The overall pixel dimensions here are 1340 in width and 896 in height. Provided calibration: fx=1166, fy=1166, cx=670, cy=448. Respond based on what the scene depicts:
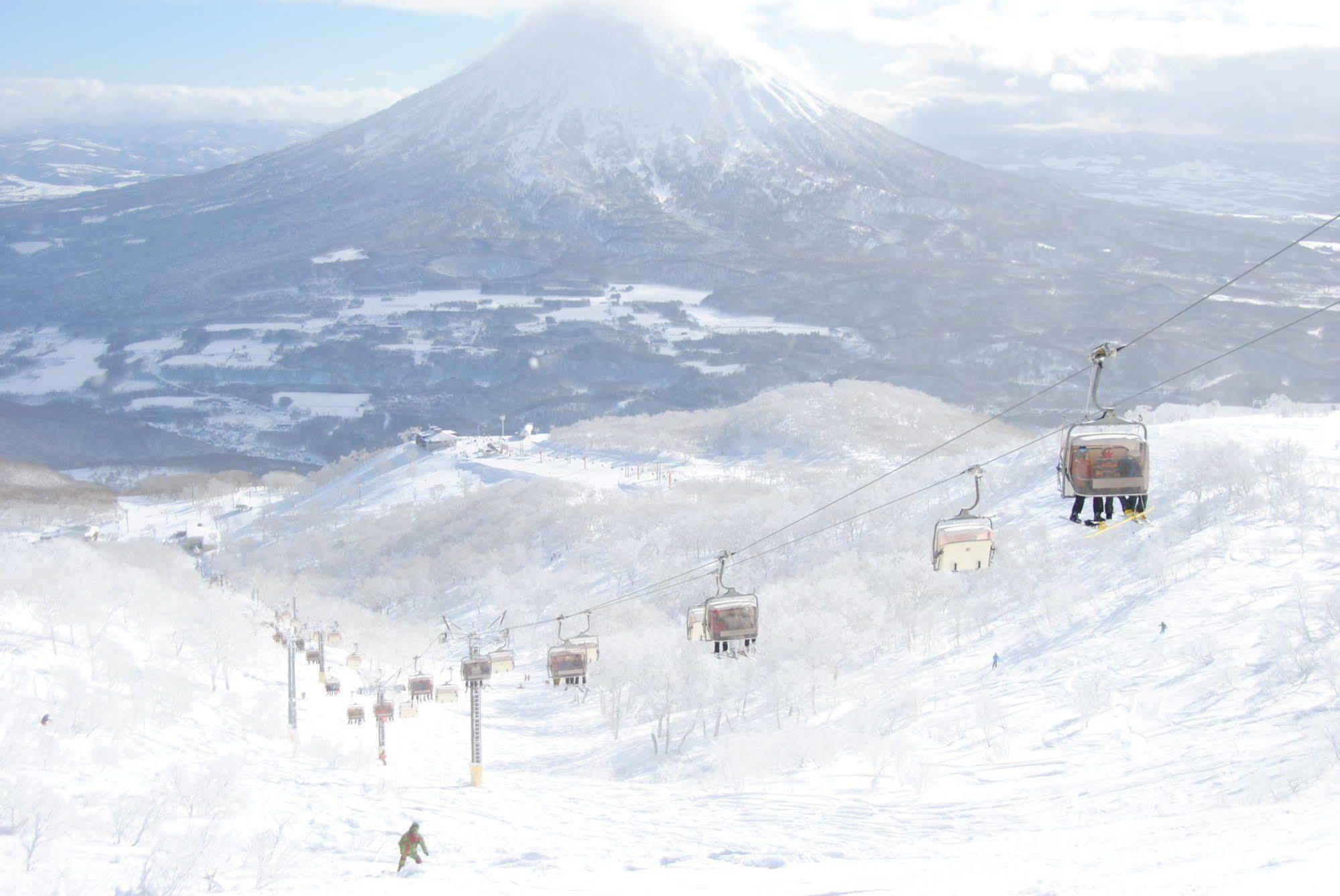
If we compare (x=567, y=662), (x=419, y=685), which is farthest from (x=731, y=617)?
(x=419, y=685)

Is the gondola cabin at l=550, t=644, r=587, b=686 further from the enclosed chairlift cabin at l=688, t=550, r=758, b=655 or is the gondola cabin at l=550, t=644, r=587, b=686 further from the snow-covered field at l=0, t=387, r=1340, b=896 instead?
the enclosed chairlift cabin at l=688, t=550, r=758, b=655

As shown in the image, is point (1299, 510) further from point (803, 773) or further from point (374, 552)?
point (374, 552)

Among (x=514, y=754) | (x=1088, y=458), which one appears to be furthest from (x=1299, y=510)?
(x=1088, y=458)

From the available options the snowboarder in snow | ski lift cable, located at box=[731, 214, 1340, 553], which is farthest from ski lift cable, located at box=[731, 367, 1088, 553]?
the snowboarder in snow

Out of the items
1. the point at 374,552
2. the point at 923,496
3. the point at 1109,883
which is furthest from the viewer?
the point at 374,552

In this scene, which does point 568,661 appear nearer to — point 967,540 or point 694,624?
point 694,624

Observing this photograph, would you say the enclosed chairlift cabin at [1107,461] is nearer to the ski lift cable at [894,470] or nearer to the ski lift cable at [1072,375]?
the ski lift cable at [1072,375]
